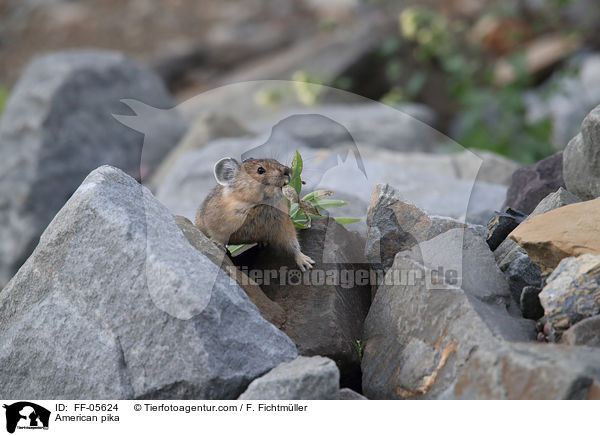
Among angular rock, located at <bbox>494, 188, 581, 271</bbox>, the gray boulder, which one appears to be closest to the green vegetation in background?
the gray boulder

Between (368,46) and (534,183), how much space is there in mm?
8502

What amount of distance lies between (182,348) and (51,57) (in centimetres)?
803

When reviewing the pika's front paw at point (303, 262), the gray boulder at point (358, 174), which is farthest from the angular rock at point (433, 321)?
the gray boulder at point (358, 174)

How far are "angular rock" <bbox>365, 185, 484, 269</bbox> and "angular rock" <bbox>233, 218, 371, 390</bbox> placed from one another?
219 mm

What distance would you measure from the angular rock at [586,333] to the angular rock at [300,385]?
110 centimetres

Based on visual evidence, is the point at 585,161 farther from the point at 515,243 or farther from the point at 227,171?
the point at 227,171

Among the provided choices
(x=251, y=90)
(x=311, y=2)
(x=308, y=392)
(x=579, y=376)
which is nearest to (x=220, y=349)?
(x=308, y=392)

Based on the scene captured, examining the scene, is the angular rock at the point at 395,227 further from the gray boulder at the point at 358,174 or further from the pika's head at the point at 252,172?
the gray boulder at the point at 358,174

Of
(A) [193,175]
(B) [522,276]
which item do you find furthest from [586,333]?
(A) [193,175]

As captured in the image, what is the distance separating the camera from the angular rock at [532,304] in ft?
11.4

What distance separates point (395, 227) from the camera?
4.06 meters

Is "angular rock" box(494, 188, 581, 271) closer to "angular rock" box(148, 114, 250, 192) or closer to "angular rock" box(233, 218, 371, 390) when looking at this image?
"angular rock" box(233, 218, 371, 390)

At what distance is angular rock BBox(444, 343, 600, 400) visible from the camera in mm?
2641

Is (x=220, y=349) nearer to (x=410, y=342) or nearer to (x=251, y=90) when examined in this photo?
(x=410, y=342)
